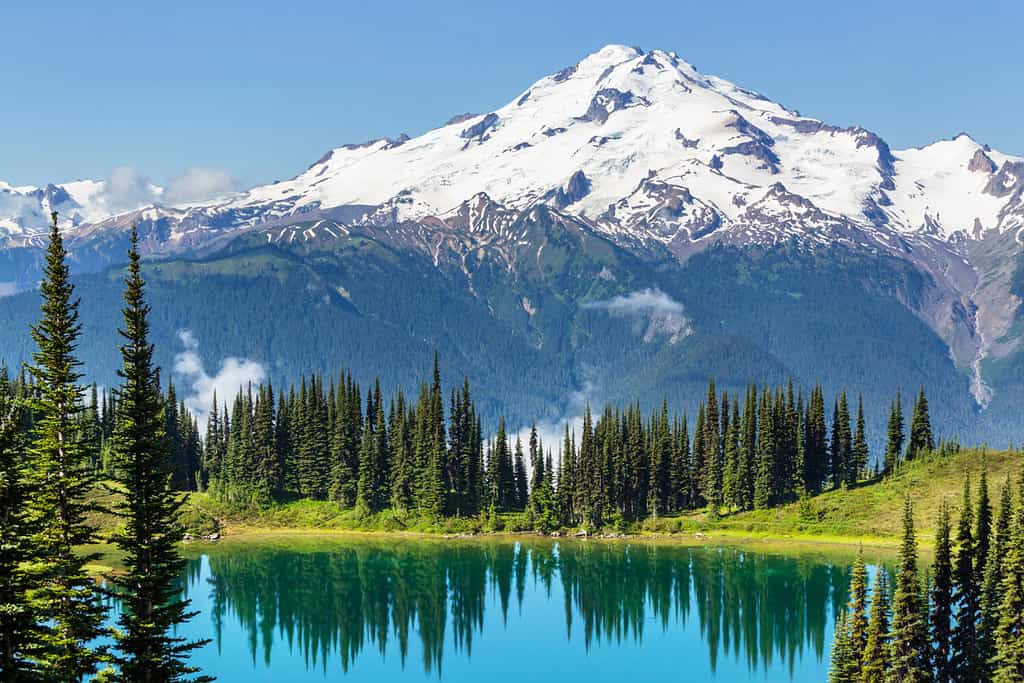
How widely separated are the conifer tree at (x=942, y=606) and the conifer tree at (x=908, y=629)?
450 centimetres

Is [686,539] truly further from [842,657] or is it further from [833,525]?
[842,657]

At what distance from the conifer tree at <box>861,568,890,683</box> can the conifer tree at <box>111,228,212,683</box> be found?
1713 inches

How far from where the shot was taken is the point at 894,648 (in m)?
78.6

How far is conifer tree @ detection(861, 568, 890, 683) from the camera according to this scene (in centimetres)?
7681

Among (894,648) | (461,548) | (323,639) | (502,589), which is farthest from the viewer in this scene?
(461,548)

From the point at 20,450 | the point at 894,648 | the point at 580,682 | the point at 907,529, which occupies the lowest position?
the point at 580,682

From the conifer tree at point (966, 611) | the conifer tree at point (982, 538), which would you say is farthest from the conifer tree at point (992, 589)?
the conifer tree at point (982, 538)

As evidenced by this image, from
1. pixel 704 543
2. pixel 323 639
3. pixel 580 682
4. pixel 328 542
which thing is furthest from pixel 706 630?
pixel 328 542

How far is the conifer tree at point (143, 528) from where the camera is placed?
5459cm

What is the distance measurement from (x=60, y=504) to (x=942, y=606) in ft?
215

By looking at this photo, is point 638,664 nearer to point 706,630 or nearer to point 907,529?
point 706,630

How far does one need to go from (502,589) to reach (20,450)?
11270 cm

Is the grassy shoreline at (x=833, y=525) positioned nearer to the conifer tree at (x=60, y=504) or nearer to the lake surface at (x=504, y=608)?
the lake surface at (x=504, y=608)

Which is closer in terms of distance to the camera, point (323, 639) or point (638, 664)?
point (638, 664)
